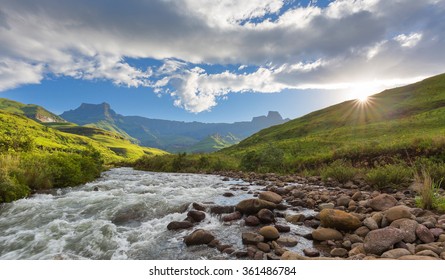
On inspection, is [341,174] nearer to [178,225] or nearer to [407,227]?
[407,227]

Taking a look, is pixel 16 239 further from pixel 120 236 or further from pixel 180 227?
pixel 180 227

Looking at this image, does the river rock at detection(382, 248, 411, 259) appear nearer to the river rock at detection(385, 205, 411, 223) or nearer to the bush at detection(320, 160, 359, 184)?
the river rock at detection(385, 205, 411, 223)

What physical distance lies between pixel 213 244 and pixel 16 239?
301 inches

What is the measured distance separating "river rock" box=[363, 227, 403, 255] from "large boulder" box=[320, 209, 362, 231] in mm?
1506

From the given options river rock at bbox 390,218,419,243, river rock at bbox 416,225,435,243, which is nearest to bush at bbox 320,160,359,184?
river rock at bbox 390,218,419,243

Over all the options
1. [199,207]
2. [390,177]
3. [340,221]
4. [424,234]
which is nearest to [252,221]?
[340,221]

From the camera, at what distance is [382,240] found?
706 cm

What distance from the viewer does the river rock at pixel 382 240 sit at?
6.89 m

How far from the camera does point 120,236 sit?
993cm

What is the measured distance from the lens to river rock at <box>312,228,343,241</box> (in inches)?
336

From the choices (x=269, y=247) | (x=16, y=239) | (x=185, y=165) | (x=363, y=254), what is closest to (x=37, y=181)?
(x=16, y=239)

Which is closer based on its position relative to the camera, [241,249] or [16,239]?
[241,249]

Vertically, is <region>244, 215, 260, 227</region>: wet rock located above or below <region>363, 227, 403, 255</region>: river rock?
below

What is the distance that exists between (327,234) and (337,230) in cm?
68
